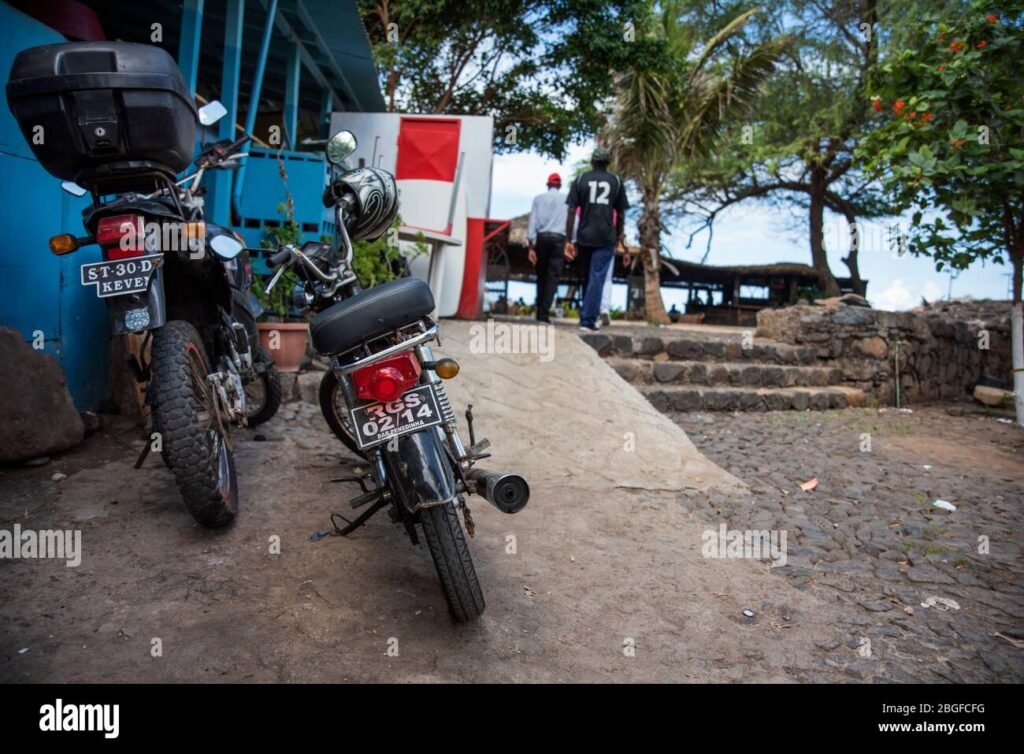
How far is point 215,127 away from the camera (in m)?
6.36

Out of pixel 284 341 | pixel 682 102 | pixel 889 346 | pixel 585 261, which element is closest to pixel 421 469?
pixel 284 341

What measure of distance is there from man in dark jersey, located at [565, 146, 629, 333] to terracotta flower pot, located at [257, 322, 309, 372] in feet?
12.0

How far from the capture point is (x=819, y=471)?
502cm

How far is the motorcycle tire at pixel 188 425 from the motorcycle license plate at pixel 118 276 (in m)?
0.21

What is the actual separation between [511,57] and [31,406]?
33.5 feet

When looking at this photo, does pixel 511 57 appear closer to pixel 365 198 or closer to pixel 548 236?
pixel 548 236

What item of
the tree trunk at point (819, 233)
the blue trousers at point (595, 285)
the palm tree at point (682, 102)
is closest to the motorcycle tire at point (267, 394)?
the blue trousers at point (595, 285)

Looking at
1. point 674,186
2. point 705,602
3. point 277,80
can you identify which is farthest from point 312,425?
point 674,186

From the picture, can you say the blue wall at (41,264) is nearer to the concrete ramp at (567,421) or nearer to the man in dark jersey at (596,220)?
the concrete ramp at (567,421)

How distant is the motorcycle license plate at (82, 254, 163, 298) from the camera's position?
2.50 meters

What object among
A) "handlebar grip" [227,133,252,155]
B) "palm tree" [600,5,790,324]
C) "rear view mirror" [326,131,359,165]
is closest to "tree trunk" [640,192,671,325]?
"palm tree" [600,5,790,324]

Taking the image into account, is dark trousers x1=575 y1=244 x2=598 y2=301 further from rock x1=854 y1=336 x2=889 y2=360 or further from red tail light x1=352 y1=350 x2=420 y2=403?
red tail light x1=352 y1=350 x2=420 y2=403
